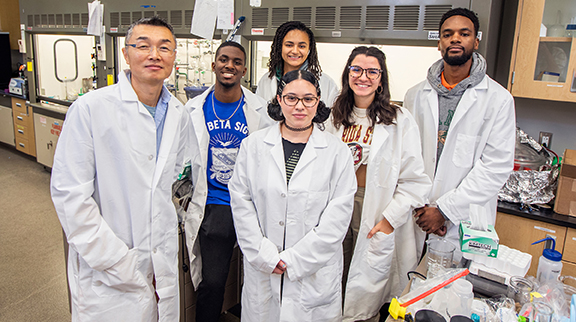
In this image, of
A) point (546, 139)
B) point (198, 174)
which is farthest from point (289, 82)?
point (546, 139)

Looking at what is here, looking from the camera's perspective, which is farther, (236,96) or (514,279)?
(236,96)

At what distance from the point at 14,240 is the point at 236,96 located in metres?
2.50

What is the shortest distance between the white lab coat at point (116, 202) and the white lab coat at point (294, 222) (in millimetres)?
323

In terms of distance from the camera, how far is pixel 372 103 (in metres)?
1.82

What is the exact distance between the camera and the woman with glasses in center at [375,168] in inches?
69.4

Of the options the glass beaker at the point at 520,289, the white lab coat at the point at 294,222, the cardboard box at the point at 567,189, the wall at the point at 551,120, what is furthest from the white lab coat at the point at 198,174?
the wall at the point at 551,120

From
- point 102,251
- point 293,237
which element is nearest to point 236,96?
point 293,237

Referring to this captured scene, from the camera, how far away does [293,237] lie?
157 cm

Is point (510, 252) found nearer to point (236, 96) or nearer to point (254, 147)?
point (254, 147)

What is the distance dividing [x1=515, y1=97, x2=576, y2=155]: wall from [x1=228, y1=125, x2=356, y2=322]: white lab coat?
1690mm

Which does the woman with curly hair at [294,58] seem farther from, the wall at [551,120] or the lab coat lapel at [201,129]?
the wall at [551,120]

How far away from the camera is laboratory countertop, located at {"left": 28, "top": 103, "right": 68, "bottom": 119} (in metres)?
4.30

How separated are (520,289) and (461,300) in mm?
263

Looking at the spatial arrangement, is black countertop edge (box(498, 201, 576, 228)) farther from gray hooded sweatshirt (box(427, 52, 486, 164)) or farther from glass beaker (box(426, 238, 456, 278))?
glass beaker (box(426, 238, 456, 278))
